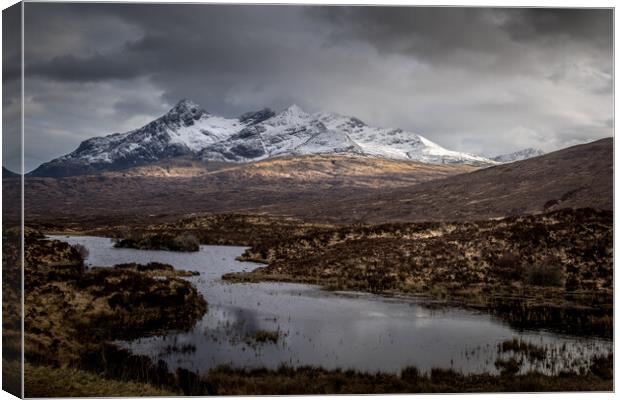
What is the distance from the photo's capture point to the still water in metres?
20.1

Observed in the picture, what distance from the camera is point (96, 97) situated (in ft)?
88.3

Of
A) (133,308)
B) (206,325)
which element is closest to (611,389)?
(206,325)

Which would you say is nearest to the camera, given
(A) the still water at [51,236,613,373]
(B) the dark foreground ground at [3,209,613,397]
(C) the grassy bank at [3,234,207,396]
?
(C) the grassy bank at [3,234,207,396]

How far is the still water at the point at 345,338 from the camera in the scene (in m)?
20.1

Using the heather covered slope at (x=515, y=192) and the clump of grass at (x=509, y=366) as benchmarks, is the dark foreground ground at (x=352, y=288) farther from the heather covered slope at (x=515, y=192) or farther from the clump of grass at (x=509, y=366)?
the heather covered slope at (x=515, y=192)

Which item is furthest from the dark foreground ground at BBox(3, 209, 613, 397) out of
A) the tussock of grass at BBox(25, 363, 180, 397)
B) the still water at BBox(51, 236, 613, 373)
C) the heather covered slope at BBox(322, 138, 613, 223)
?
the heather covered slope at BBox(322, 138, 613, 223)

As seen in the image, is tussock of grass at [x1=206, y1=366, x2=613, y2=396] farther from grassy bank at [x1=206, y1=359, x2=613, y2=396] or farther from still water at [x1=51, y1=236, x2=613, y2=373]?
still water at [x1=51, y1=236, x2=613, y2=373]

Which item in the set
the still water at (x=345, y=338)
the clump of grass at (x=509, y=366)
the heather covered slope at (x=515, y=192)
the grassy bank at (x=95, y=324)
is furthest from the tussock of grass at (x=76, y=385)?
the heather covered slope at (x=515, y=192)

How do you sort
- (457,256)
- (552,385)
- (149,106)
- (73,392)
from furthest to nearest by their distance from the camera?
(457,256) < (149,106) < (552,385) < (73,392)

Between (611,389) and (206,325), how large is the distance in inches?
521

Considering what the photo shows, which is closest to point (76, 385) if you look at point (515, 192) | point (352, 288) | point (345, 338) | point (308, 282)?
point (345, 338)

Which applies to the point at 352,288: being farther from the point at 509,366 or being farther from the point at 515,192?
the point at 515,192

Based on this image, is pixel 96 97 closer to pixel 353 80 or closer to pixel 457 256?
pixel 353 80

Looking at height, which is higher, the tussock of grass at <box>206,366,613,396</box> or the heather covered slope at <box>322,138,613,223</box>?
the heather covered slope at <box>322,138,613,223</box>
